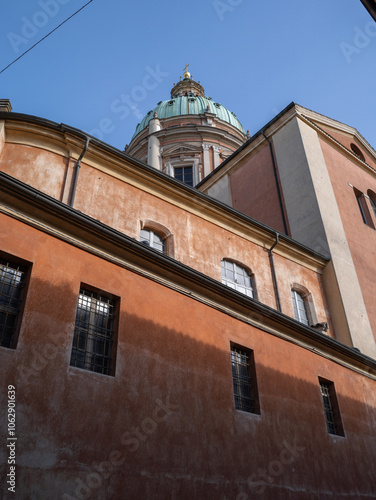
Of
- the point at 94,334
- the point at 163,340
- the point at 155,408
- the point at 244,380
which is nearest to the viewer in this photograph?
the point at 155,408

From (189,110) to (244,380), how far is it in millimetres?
29519

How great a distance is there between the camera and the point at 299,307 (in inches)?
543

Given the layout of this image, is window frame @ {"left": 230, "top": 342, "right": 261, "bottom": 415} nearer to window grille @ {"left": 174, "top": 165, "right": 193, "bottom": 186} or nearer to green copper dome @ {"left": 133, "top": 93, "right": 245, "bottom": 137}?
window grille @ {"left": 174, "top": 165, "right": 193, "bottom": 186}

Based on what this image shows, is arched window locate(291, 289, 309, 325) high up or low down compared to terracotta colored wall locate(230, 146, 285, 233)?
down

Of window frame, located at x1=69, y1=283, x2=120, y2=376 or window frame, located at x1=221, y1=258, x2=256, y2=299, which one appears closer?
window frame, located at x1=69, y1=283, x2=120, y2=376

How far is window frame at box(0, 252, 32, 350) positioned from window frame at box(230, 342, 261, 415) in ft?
13.3

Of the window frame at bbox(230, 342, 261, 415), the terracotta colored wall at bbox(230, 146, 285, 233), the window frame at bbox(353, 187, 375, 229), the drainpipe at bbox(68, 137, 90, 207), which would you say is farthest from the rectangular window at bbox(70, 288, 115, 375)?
the window frame at bbox(353, 187, 375, 229)

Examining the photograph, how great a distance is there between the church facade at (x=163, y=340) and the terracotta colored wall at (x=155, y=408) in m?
0.02

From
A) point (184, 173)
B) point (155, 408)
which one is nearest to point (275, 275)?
point (155, 408)

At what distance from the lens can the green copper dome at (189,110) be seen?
35438 mm

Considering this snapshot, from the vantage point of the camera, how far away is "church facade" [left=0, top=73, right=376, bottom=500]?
20.5 feet

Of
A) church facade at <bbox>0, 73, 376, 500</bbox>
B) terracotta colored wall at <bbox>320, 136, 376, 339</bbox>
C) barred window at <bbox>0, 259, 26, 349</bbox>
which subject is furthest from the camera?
terracotta colored wall at <bbox>320, 136, 376, 339</bbox>

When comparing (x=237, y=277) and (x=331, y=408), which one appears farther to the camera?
(x=237, y=277)

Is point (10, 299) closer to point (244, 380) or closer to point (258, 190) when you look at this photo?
point (244, 380)
